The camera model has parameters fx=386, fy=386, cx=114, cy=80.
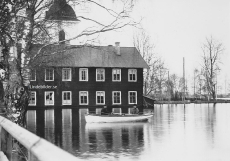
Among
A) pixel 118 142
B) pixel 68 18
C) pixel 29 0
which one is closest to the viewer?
pixel 29 0

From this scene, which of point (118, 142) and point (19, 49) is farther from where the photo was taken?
point (118, 142)

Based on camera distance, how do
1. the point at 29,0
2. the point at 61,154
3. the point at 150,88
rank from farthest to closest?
the point at 150,88 → the point at 29,0 → the point at 61,154

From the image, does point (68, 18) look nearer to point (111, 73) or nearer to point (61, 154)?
point (61, 154)

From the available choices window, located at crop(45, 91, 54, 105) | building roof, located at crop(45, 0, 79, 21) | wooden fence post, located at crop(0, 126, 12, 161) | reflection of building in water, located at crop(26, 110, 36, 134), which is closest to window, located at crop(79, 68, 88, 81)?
window, located at crop(45, 91, 54, 105)

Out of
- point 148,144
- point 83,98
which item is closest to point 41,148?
point 148,144

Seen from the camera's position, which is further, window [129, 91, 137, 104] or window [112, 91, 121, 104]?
window [129, 91, 137, 104]

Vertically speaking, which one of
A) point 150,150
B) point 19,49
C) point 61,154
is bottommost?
point 150,150

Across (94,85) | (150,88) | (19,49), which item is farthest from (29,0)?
(150,88)

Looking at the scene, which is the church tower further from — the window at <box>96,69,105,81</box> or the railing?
the window at <box>96,69,105,81</box>

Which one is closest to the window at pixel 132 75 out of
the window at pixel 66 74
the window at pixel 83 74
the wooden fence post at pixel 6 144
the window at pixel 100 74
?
the window at pixel 100 74

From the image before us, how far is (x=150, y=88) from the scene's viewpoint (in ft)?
216

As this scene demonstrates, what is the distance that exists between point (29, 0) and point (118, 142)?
10.9m

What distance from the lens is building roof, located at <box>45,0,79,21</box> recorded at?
41.8 feet

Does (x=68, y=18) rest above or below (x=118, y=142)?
above
